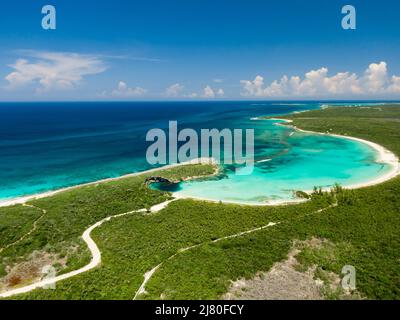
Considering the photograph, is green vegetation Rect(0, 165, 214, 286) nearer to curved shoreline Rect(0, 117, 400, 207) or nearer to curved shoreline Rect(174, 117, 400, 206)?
curved shoreline Rect(0, 117, 400, 207)

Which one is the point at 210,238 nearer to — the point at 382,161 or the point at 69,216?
the point at 69,216

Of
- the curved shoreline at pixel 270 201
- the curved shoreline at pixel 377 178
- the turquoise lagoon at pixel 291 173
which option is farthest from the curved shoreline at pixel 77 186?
the curved shoreline at pixel 377 178

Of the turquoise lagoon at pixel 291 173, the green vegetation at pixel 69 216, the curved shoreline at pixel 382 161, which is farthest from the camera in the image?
the curved shoreline at pixel 382 161

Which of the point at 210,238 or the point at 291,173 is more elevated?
the point at 291,173

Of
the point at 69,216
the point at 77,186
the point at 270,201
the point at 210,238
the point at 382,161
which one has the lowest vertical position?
the point at 210,238

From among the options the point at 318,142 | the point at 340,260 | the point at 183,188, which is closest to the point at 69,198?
the point at 183,188

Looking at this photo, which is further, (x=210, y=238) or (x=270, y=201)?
(x=270, y=201)

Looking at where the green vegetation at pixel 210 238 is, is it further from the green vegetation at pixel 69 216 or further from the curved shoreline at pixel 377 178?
the curved shoreline at pixel 377 178

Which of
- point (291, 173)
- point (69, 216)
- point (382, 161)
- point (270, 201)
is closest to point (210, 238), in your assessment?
point (270, 201)
